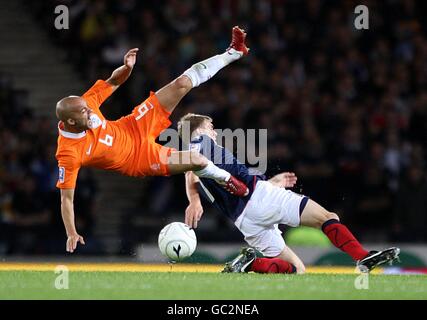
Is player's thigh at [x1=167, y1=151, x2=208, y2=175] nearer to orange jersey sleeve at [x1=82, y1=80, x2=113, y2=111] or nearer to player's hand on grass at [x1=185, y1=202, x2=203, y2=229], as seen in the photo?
player's hand on grass at [x1=185, y1=202, x2=203, y2=229]

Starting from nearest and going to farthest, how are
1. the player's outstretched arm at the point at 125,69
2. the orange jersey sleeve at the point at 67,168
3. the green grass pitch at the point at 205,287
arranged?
the green grass pitch at the point at 205,287 < the orange jersey sleeve at the point at 67,168 < the player's outstretched arm at the point at 125,69

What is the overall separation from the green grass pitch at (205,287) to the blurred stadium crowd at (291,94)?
189 inches

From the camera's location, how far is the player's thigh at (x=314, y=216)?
9.66m

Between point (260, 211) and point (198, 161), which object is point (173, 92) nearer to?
point (198, 161)

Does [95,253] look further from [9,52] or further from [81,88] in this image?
[9,52]

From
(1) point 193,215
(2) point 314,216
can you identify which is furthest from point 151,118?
(2) point 314,216

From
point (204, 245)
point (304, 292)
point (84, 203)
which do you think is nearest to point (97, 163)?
point (304, 292)

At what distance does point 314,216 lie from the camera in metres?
9.66

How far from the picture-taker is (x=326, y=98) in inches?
618

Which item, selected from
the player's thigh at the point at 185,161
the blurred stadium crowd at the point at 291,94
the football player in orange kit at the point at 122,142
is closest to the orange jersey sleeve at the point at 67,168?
the football player in orange kit at the point at 122,142

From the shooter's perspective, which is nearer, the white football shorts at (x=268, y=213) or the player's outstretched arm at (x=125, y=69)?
the white football shorts at (x=268, y=213)

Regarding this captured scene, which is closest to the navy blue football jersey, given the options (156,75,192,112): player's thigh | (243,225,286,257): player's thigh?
(243,225,286,257): player's thigh

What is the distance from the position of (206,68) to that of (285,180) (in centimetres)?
146

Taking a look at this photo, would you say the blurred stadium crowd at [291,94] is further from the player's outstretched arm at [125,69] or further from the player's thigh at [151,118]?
the player's outstretched arm at [125,69]
